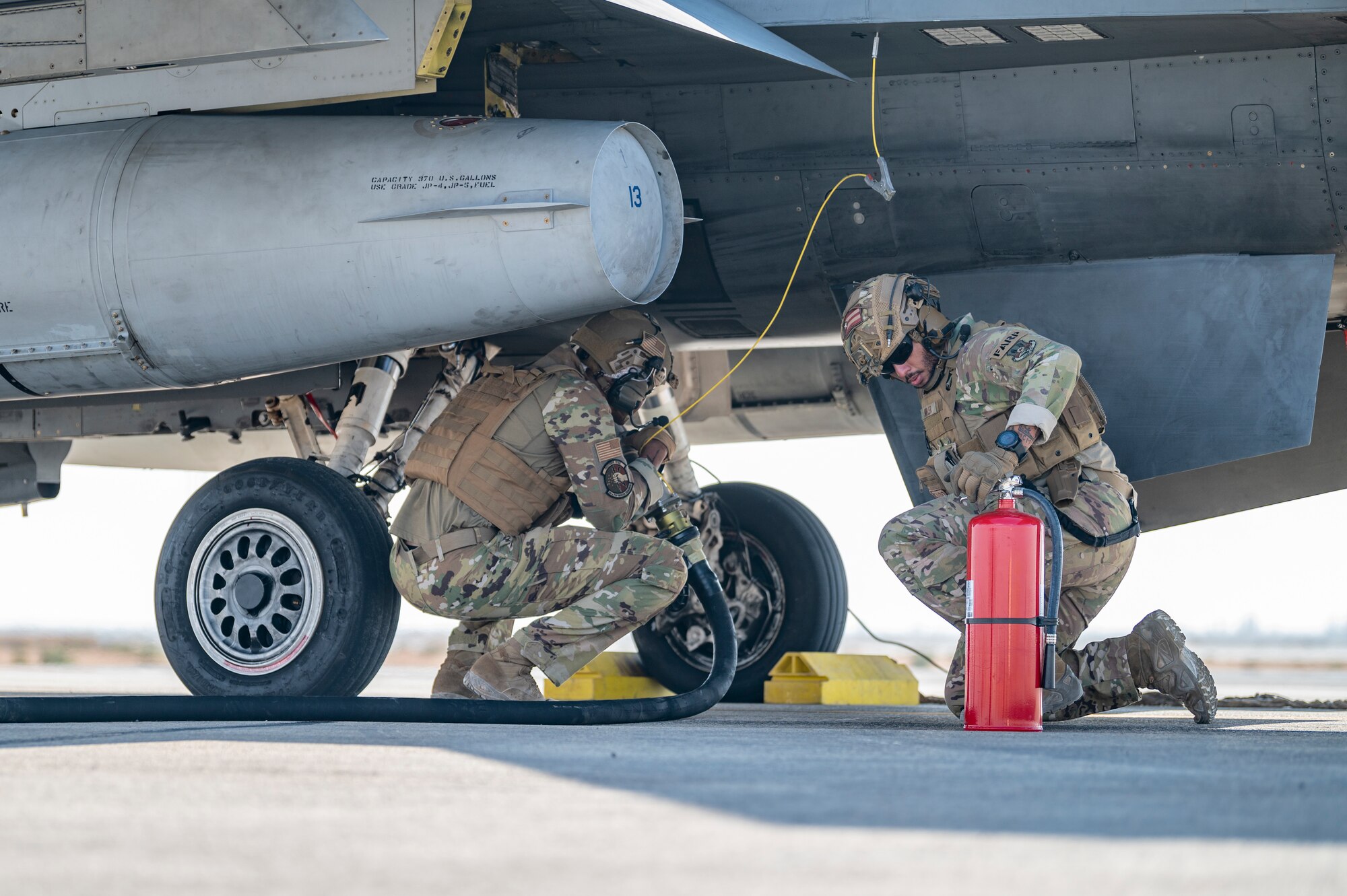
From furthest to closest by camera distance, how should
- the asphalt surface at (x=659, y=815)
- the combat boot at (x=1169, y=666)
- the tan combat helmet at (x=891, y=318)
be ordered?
the tan combat helmet at (x=891, y=318), the combat boot at (x=1169, y=666), the asphalt surface at (x=659, y=815)

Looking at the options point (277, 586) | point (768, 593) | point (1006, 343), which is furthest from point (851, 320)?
point (277, 586)

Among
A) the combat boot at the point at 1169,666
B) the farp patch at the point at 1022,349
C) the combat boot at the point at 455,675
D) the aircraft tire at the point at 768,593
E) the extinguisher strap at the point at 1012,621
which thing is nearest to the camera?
the extinguisher strap at the point at 1012,621

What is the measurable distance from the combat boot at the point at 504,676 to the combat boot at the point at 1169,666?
214 centimetres

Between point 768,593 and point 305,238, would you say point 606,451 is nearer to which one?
point 305,238

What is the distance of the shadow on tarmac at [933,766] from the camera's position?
7.95 feet

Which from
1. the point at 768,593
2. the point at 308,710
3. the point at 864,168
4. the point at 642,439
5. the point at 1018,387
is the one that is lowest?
the point at 308,710

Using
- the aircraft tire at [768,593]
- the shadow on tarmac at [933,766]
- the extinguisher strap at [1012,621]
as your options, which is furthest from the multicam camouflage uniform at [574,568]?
the aircraft tire at [768,593]

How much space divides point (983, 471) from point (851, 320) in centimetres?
84

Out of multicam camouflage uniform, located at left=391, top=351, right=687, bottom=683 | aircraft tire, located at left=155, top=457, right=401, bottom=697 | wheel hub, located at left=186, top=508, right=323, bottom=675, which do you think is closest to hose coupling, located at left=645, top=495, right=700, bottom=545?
multicam camouflage uniform, located at left=391, top=351, right=687, bottom=683

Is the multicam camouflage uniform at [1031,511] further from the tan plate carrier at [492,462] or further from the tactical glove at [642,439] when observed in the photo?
the tan plate carrier at [492,462]

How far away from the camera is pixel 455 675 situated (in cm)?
594

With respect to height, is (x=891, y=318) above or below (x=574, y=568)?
above

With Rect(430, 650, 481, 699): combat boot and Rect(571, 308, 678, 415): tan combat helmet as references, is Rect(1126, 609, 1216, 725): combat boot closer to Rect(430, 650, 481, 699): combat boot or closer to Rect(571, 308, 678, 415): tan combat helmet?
Rect(571, 308, 678, 415): tan combat helmet

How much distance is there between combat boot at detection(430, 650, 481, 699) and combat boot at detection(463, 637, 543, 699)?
395 millimetres
